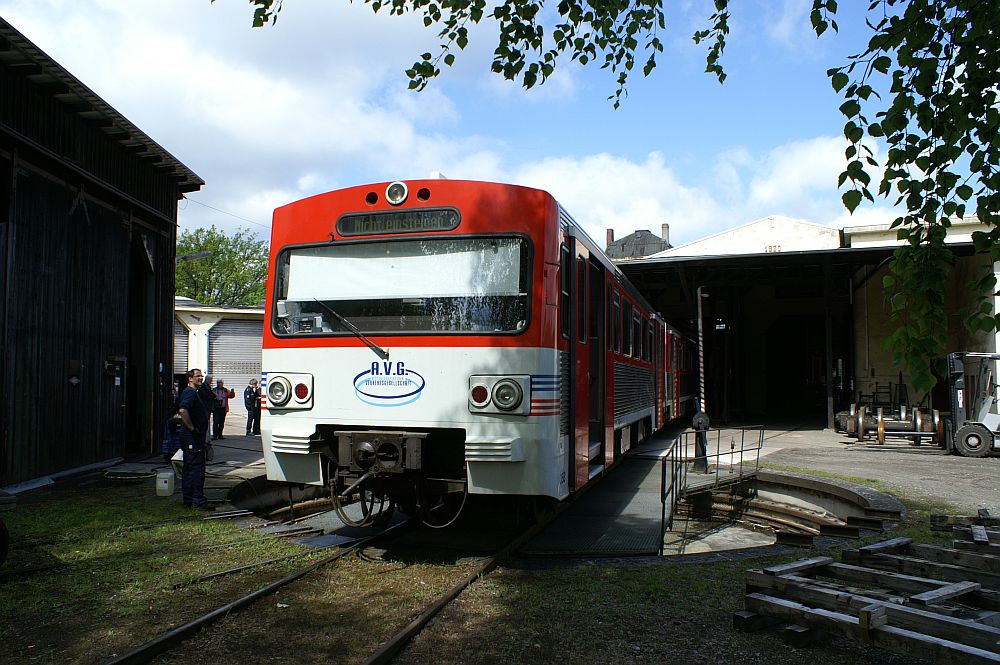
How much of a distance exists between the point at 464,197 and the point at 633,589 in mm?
3306

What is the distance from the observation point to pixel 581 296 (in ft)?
23.7

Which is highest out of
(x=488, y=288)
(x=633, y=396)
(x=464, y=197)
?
(x=464, y=197)

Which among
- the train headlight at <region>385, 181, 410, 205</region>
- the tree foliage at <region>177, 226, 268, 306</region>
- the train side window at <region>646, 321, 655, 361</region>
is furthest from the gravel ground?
the tree foliage at <region>177, 226, 268, 306</region>

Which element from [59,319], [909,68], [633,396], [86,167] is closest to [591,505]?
[633,396]

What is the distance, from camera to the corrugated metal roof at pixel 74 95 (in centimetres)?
969

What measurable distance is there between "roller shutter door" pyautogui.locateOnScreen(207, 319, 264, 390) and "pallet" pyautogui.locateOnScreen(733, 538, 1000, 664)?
23.8m

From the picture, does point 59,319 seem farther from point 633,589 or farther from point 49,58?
point 633,589

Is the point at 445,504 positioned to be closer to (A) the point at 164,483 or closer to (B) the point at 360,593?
(B) the point at 360,593

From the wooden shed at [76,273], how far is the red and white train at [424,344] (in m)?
5.73

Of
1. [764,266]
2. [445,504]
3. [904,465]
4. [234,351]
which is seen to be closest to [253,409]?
[234,351]

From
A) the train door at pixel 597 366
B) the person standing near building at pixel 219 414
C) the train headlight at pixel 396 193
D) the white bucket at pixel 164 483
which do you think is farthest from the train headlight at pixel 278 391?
the person standing near building at pixel 219 414

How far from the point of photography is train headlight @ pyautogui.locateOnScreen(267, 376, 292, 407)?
643 cm

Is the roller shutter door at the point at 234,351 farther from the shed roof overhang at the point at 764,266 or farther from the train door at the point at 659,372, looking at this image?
the train door at the point at 659,372

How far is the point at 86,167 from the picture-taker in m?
11.9
